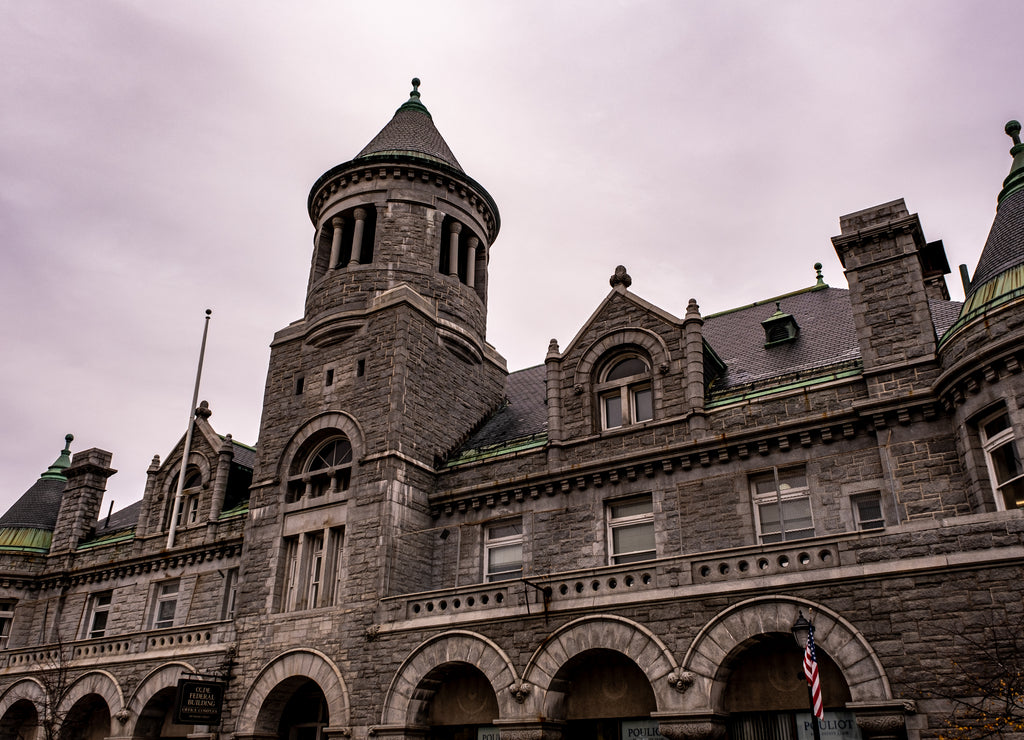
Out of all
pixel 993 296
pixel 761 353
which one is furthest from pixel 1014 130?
pixel 761 353

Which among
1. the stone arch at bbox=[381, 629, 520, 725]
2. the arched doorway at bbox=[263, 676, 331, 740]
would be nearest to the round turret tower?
the arched doorway at bbox=[263, 676, 331, 740]

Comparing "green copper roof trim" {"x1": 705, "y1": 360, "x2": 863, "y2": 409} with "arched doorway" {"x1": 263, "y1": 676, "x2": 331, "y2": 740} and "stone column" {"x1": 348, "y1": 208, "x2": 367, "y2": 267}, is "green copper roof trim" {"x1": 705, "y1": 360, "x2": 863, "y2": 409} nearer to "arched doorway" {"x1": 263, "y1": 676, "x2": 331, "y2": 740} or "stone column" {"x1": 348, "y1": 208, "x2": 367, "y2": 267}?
"arched doorway" {"x1": 263, "y1": 676, "x2": 331, "y2": 740}

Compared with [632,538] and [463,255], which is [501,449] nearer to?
[632,538]

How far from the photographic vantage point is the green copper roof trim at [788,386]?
19.9 metres

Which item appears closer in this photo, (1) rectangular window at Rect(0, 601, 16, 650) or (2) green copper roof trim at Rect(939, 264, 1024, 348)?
(2) green copper roof trim at Rect(939, 264, 1024, 348)

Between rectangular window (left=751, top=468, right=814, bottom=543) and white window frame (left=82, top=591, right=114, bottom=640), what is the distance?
22784 mm

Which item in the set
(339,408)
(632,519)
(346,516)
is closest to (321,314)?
(339,408)

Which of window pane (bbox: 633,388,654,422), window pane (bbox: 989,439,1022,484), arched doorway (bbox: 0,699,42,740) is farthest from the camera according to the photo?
arched doorway (bbox: 0,699,42,740)

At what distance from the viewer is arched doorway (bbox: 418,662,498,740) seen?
65.3 ft

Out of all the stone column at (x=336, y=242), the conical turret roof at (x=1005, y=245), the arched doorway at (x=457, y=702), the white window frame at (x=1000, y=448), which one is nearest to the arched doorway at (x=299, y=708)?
the arched doorway at (x=457, y=702)

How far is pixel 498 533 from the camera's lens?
23.3 m

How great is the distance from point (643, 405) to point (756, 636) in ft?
25.4

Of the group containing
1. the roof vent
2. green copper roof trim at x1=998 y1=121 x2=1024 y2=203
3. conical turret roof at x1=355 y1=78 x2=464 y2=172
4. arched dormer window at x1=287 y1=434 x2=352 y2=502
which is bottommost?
arched dormer window at x1=287 y1=434 x2=352 y2=502

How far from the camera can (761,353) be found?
23750 mm
